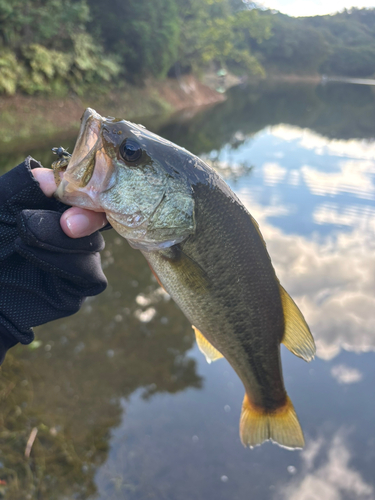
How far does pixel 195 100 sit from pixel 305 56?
62320mm

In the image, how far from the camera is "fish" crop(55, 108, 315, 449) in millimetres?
1932

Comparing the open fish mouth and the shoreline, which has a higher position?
the open fish mouth

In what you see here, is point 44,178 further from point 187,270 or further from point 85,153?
point 187,270

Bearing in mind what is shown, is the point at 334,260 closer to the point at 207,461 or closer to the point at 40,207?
the point at 207,461

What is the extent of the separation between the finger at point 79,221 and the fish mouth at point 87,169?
2.4 inches

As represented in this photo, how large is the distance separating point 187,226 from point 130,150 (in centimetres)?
56

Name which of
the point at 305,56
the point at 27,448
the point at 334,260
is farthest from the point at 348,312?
the point at 305,56

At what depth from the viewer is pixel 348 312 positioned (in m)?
6.69

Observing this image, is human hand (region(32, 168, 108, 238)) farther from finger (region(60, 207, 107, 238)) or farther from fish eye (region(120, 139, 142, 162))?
fish eye (region(120, 139, 142, 162))

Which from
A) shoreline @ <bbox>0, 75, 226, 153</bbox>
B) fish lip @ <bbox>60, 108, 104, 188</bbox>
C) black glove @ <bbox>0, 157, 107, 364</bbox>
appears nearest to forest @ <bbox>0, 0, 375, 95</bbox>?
shoreline @ <bbox>0, 75, 226, 153</bbox>

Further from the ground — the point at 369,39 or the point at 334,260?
the point at 369,39

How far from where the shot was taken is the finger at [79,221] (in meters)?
1.96

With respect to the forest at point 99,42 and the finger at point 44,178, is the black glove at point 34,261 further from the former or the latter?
the forest at point 99,42

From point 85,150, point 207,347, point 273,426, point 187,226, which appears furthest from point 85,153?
point 273,426
